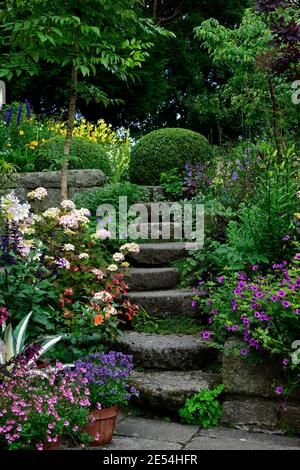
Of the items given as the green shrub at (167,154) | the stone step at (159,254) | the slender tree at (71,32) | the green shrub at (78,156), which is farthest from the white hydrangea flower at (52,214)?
the green shrub at (167,154)

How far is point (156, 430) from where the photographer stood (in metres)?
3.71

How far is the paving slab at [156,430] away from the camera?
3580mm

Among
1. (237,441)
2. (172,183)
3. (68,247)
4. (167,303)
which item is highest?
(172,183)

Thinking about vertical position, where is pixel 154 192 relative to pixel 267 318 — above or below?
above

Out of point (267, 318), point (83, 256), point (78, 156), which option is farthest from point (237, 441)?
point (78, 156)

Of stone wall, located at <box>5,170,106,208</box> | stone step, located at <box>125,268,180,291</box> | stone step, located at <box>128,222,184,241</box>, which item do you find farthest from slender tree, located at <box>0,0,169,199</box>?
stone step, located at <box>125,268,180,291</box>

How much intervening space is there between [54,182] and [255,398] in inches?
153

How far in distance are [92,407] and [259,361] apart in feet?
3.41

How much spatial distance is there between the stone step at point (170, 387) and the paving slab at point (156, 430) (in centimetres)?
11

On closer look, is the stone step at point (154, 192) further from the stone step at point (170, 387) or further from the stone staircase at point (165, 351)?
the stone step at point (170, 387)

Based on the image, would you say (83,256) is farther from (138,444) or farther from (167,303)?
(138,444)

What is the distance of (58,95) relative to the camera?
516 inches

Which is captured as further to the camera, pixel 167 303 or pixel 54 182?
pixel 54 182

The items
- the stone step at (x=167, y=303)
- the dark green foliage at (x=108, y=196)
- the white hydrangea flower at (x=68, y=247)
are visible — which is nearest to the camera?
the white hydrangea flower at (x=68, y=247)
